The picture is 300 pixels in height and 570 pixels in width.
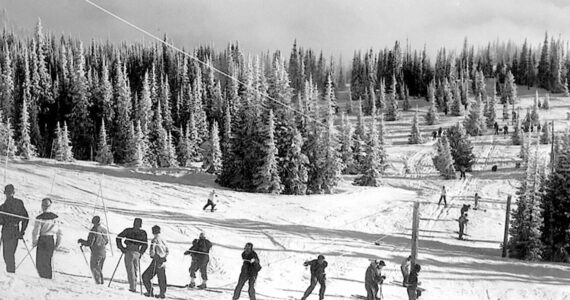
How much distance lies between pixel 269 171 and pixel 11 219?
30952 millimetres

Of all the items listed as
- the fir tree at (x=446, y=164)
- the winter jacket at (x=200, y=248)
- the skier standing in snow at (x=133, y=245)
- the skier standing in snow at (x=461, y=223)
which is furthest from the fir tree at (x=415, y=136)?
the skier standing in snow at (x=133, y=245)

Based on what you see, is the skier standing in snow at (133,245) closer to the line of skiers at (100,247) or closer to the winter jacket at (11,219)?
the line of skiers at (100,247)

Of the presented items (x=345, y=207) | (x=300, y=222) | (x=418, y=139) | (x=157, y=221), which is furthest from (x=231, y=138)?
(x=418, y=139)

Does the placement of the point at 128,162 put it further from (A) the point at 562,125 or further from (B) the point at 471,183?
(A) the point at 562,125

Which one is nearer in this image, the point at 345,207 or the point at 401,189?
the point at 345,207

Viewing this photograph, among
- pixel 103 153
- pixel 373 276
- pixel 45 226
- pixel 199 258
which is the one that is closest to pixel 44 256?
pixel 45 226

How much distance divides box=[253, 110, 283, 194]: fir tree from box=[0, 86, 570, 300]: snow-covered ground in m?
3.26

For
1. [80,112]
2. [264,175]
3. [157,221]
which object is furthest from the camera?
[80,112]

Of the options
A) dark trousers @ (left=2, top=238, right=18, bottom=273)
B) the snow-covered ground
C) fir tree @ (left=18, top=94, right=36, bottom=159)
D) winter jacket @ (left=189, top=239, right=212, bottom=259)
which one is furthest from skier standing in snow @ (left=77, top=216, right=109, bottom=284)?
fir tree @ (left=18, top=94, right=36, bottom=159)

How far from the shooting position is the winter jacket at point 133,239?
1110 cm

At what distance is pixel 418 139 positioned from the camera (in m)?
87.9

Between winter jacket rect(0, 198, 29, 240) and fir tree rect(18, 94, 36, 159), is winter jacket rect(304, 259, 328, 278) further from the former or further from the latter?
fir tree rect(18, 94, 36, 159)

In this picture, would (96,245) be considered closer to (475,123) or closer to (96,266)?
(96,266)

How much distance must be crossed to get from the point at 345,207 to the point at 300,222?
24.1 feet
